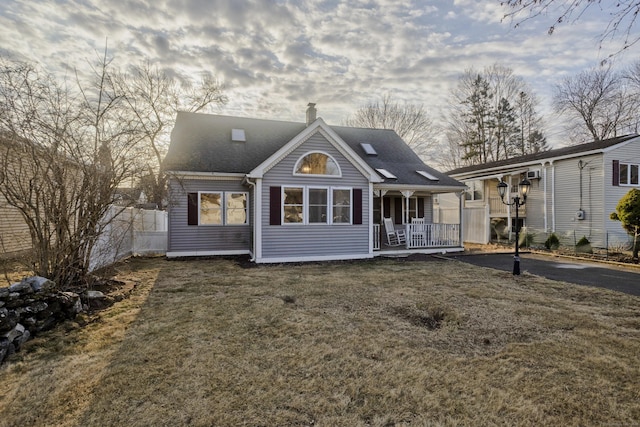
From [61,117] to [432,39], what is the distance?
9982 mm

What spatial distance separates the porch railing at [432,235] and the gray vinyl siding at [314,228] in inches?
89.7

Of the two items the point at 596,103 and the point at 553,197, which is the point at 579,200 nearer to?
the point at 553,197

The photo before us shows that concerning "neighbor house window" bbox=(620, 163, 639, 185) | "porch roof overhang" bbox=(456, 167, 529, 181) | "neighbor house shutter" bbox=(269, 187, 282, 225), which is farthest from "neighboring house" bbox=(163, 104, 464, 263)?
"neighbor house window" bbox=(620, 163, 639, 185)

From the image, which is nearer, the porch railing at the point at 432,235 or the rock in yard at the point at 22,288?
the rock in yard at the point at 22,288

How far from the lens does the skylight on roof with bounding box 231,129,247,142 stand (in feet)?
42.8

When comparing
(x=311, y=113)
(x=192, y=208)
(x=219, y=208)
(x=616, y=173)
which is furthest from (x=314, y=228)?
(x=616, y=173)

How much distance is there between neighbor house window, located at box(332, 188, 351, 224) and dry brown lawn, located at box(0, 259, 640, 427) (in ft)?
15.2

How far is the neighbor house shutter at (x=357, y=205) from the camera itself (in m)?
10.6

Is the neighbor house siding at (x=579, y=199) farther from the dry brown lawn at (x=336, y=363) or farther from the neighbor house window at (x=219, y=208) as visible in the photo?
the neighbor house window at (x=219, y=208)

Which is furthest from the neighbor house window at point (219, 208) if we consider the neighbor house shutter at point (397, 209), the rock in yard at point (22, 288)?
the rock in yard at point (22, 288)

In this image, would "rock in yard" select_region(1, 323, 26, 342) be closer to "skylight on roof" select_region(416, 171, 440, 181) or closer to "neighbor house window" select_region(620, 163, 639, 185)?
"skylight on roof" select_region(416, 171, 440, 181)

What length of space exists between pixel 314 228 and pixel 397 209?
516 centimetres

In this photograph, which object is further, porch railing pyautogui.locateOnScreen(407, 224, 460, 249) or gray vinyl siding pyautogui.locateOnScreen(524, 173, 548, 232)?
gray vinyl siding pyautogui.locateOnScreen(524, 173, 548, 232)

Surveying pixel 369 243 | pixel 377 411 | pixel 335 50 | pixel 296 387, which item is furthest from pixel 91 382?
pixel 335 50
